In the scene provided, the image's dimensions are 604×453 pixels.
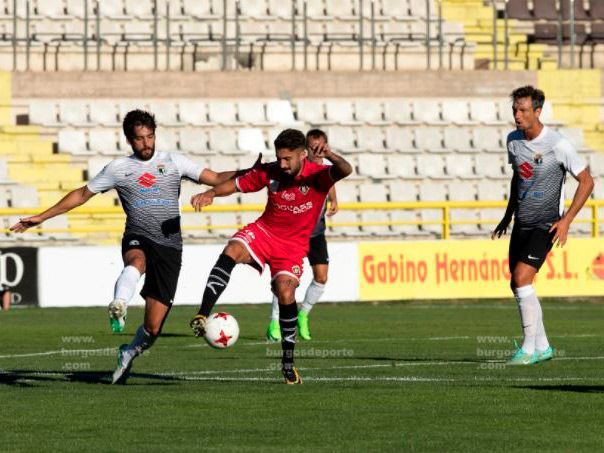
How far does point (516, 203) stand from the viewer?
13164mm

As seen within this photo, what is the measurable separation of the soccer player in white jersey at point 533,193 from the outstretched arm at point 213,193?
2626 millimetres

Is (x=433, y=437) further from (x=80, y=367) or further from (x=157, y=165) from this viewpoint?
(x=80, y=367)

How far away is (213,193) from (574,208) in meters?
Result: 2.97

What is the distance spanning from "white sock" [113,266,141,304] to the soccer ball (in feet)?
2.16

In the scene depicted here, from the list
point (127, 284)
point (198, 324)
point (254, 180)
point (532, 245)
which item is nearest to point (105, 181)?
point (127, 284)

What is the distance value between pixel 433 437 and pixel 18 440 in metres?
2.19

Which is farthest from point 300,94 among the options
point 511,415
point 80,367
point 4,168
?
point 511,415

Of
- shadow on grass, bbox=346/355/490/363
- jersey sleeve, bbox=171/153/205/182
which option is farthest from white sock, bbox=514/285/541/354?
jersey sleeve, bbox=171/153/205/182

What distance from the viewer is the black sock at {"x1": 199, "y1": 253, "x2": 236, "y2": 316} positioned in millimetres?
10938

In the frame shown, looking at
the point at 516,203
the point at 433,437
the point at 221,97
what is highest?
the point at 221,97

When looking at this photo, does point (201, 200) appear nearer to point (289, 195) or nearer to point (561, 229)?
point (289, 195)

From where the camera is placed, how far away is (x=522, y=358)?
520 inches

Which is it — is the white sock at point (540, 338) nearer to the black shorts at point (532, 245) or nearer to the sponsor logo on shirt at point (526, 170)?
the black shorts at point (532, 245)

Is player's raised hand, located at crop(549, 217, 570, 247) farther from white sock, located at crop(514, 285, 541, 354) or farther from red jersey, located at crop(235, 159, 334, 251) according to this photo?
red jersey, located at crop(235, 159, 334, 251)
